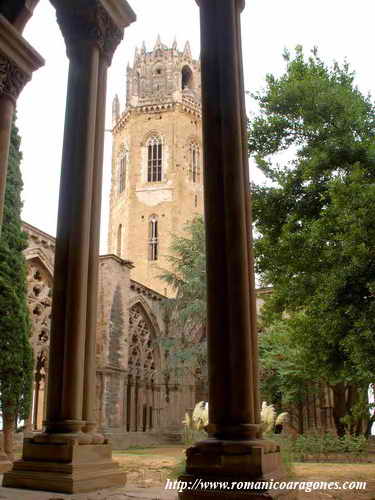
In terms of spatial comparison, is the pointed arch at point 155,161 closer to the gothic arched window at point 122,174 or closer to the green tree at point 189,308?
the gothic arched window at point 122,174

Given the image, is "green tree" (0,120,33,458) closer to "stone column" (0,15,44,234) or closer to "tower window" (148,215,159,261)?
"stone column" (0,15,44,234)

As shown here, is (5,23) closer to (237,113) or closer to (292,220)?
(237,113)

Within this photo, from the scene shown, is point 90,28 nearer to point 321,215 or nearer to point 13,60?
point 13,60

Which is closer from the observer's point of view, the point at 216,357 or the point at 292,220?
the point at 216,357

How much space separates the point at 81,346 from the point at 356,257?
488 centimetres

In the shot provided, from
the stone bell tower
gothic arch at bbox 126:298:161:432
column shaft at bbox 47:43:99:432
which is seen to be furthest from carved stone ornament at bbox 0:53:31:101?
the stone bell tower

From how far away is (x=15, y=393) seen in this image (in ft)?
36.6

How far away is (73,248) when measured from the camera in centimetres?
470

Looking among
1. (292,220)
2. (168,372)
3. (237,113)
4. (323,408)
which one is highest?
(292,220)

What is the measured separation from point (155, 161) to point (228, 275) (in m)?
35.8

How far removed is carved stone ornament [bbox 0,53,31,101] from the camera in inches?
244

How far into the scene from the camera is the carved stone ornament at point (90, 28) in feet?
17.6

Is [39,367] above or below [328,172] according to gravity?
below

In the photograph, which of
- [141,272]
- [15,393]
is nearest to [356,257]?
[15,393]
